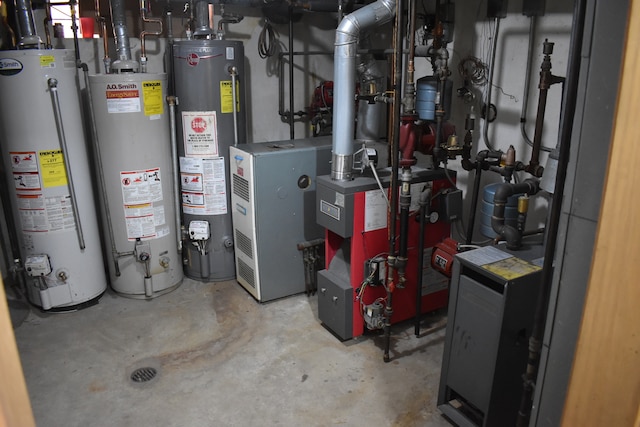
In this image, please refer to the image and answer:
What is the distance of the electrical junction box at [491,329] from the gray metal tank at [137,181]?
2.06m

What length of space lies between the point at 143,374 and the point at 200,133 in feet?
5.07

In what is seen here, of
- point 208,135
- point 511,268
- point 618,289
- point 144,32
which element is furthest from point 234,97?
point 618,289

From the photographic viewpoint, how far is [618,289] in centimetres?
88

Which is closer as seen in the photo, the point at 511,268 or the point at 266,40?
the point at 511,268

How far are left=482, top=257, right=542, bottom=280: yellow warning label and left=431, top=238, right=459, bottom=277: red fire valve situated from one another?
705 millimetres

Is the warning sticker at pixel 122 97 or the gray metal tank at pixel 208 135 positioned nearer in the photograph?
the warning sticker at pixel 122 97

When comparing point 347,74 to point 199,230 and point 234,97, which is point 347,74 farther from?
point 199,230

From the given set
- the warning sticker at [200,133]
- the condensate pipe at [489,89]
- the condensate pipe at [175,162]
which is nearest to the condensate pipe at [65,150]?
the condensate pipe at [175,162]

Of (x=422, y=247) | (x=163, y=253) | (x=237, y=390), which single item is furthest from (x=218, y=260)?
(x=422, y=247)

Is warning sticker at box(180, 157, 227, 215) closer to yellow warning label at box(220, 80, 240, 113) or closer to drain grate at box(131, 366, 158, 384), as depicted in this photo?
yellow warning label at box(220, 80, 240, 113)

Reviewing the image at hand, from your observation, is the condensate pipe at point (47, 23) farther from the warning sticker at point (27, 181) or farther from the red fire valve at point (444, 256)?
the red fire valve at point (444, 256)

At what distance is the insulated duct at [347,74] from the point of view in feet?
8.13

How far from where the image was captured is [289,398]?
236 centimetres

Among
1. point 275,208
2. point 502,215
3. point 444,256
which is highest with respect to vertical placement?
point 502,215
